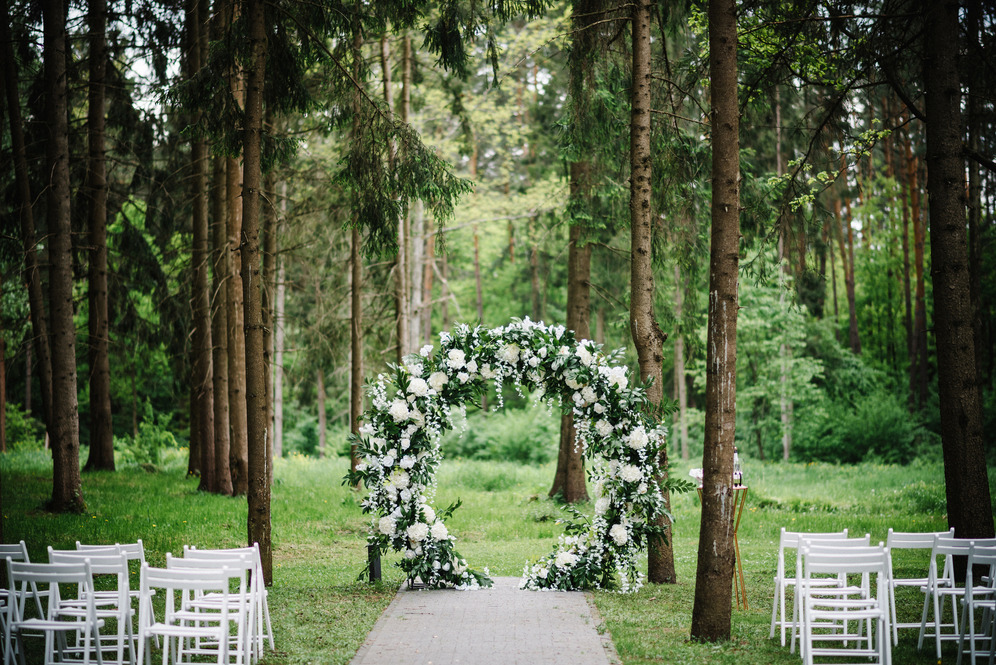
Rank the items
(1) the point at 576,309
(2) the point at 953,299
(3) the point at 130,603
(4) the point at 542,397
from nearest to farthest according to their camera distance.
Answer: (3) the point at 130,603 < (2) the point at 953,299 < (4) the point at 542,397 < (1) the point at 576,309

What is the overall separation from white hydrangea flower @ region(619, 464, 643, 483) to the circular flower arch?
1 centimetres

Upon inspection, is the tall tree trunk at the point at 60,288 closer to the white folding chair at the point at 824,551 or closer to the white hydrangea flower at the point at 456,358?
the white hydrangea flower at the point at 456,358

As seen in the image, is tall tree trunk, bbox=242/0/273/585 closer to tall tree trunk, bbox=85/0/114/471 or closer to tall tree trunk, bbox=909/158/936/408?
tall tree trunk, bbox=85/0/114/471

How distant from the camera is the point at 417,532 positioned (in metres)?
9.83

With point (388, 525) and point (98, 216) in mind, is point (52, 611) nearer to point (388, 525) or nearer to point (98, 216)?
point (388, 525)

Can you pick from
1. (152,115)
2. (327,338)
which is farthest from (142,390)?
(152,115)

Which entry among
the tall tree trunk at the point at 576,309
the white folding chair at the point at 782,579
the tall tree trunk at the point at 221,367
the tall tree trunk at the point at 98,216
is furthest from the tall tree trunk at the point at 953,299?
the tall tree trunk at the point at 98,216

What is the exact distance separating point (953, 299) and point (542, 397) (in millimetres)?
4876

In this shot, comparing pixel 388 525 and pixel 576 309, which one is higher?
pixel 576 309

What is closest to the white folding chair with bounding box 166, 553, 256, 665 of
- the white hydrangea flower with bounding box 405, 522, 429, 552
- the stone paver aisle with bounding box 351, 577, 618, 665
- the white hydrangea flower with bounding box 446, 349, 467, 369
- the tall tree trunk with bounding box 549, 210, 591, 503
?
the stone paver aisle with bounding box 351, 577, 618, 665

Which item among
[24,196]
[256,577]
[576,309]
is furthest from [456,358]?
[24,196]

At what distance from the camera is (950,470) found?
9609 mm

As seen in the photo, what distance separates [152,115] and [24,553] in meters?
11.4

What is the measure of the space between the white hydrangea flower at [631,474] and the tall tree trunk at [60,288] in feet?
27.8
